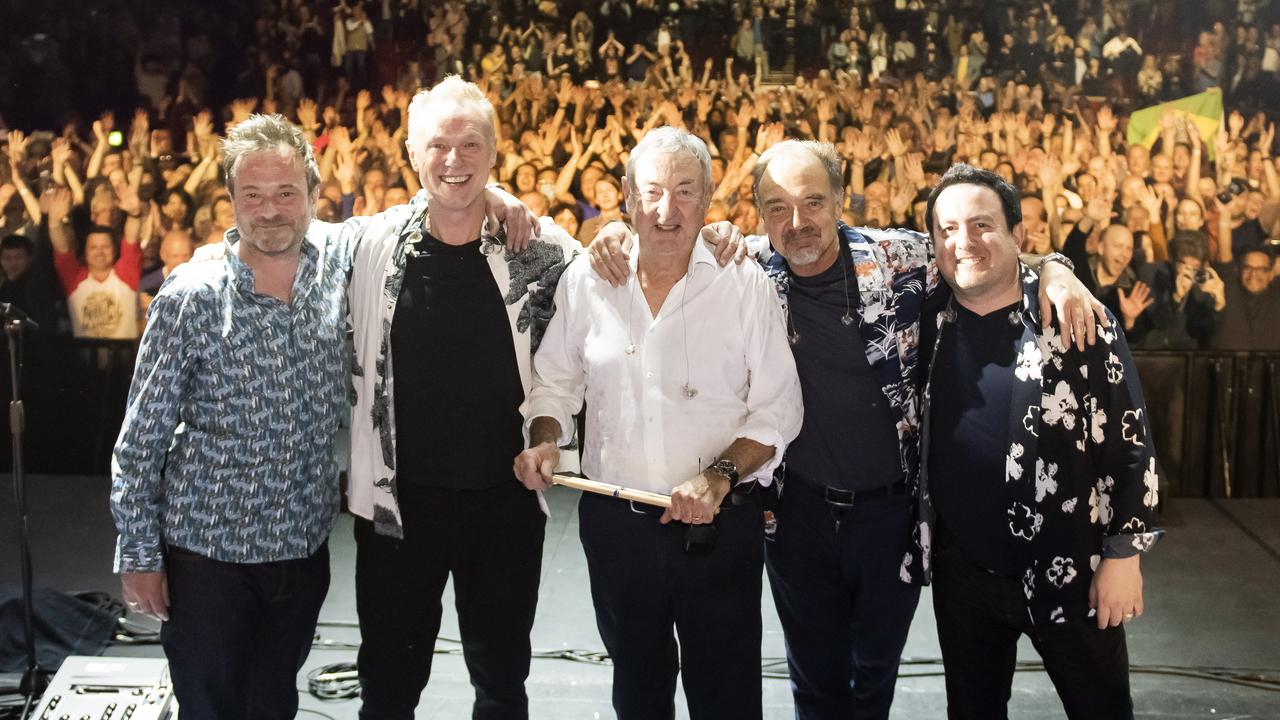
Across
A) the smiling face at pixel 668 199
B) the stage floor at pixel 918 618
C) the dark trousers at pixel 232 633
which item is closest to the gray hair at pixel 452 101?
the smiling face at pixel 668 199

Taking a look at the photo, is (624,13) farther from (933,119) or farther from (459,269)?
(459,269)

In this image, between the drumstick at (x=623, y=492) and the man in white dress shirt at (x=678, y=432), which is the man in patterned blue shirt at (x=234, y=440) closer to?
the man in white dress shirt at (x=678, y=432)

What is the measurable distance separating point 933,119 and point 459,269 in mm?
5009

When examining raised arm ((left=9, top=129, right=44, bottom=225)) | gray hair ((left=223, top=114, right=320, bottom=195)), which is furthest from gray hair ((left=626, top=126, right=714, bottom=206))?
raised arm ((left=9, top=129, right=44, bottom=225))

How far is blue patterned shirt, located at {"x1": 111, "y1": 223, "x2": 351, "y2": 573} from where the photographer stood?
2367mm

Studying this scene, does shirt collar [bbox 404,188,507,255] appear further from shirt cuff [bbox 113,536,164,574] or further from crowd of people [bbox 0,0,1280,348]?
crowd of people [bbox 0,0,1280,348]

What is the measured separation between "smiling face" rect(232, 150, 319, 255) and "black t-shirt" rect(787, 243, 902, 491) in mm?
1271

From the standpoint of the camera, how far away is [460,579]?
2703mm

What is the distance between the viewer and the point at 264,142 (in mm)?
2469

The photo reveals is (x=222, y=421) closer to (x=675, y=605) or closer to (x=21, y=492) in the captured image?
(x=675, y=605)

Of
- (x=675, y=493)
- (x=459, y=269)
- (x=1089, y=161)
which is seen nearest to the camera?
(x=675, y=493)

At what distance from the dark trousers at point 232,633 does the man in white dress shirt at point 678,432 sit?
0.63m

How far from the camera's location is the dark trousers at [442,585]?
266cm

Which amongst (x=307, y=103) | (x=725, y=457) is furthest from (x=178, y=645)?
(x=307, y=103)
